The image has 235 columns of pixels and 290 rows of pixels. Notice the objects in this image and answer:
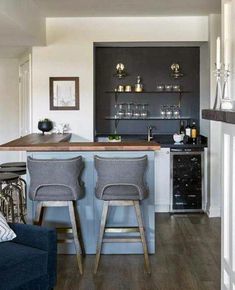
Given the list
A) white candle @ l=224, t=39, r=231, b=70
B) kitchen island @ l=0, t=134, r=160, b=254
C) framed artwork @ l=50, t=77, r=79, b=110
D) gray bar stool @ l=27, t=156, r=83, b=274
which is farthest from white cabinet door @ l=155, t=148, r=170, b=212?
white candle @ l=224, t=39, r=231, b=70

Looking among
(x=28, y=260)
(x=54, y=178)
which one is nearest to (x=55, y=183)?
(x=54, y=178)

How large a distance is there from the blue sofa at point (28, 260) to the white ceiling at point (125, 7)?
3.09 metres

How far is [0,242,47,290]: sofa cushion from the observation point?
2.59 meters

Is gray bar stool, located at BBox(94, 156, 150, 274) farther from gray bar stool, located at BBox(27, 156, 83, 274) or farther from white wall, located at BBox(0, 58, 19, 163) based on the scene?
white wall, located at BBox(0, 58, 19, 163)

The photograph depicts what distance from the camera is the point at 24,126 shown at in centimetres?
795

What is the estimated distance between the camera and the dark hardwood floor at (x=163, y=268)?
3557 millimetres

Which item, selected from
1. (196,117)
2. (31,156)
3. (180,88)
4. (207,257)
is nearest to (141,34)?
(180,88)

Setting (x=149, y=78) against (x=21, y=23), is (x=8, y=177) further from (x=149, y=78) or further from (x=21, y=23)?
(x=149, y=78)

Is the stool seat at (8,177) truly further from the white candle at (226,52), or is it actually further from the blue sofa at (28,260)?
the white candle at (226,52)

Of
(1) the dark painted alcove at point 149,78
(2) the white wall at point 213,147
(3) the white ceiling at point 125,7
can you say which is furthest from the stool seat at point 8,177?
(2) the white wall at point 213,147

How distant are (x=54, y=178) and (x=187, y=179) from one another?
2.69 metres

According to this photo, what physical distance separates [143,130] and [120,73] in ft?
3.08

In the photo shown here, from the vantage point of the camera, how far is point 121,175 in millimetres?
3793

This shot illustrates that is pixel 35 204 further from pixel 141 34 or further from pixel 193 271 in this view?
pixel 141 34
